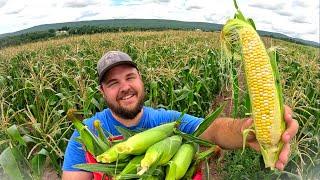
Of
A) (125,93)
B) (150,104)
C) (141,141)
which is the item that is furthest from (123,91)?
Result: (150,104)

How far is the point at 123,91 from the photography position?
2.94 m

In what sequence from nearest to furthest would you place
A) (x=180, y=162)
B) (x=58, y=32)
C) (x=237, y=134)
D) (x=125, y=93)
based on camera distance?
1. (x=180, y=162)
2. (x=237, y=134)
3. (x=125, y=93)
4. (x=58, y=32)

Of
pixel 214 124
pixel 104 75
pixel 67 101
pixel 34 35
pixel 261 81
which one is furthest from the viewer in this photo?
pixel 34 35

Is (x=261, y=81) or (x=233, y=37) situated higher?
(x=233, y=37)

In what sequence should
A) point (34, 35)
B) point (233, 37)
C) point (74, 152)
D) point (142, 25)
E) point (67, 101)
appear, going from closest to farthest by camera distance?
point (233, 37) → point (74, 152) → point (67, 101) → point (34, 35) → point (142, 25)

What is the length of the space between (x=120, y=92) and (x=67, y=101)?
9.91ft

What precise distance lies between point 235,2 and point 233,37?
17cm

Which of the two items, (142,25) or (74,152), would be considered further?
(142,25)

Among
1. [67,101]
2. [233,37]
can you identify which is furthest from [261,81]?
[67,101]

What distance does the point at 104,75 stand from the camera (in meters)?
3.06

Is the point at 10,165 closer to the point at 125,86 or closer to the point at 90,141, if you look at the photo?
the point at 125,86

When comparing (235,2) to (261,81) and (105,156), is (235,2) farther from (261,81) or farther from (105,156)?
(105,156)

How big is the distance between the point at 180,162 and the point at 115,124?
996 millimetres

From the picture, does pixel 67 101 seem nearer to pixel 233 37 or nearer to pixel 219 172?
pixel 219 172
